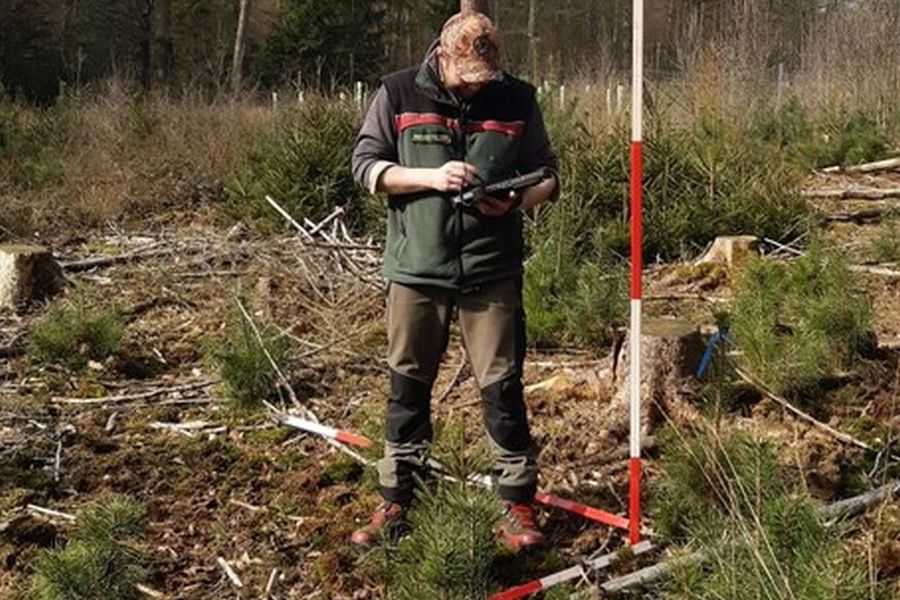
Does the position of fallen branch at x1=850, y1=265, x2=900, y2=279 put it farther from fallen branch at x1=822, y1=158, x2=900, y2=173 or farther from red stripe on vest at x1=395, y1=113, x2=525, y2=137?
fallen branch at x1=822, y1=158, x2=900, y2=173

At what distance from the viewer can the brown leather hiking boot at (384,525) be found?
3201 mm

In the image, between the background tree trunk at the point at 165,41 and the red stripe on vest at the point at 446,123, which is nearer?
the red stripe on vest at the point at 446,123

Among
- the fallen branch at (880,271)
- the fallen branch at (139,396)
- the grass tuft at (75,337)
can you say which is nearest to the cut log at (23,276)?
the grass tuft at (75,337)

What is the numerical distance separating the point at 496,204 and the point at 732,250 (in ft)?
12.4

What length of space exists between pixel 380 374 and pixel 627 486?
5.92 feet

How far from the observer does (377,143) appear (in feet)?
10.3

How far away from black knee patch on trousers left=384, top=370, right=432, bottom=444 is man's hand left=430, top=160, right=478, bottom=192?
0.69m

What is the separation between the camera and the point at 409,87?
308 centimetres

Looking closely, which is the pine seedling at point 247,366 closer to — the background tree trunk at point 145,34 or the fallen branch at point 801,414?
the fallen branch at point 801,414

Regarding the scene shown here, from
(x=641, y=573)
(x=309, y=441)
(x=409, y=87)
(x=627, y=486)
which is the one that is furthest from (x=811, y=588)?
(x=309, y=441)

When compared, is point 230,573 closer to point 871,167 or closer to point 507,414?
point 507,414

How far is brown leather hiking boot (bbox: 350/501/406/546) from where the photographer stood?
3.20 meters

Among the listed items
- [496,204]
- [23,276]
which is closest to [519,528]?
[496,204]

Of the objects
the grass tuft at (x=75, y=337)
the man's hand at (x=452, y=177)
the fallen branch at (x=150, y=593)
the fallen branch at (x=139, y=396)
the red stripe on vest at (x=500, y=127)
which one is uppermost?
the red stripe on vest at (x=500, y=127)
